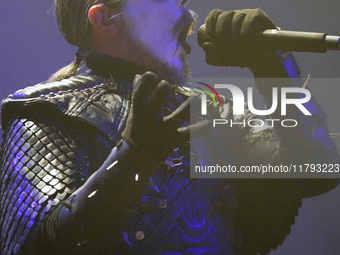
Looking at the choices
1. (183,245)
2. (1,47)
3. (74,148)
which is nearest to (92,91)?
(74,148)

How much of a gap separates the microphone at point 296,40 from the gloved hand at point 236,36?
2 centimetres

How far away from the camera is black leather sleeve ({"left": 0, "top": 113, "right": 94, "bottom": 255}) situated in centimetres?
Answer: 104

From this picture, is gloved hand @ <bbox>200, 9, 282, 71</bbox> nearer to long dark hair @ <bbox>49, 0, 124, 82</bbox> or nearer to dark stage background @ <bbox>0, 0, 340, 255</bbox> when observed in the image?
long dark hair @ <bbox>49, 0, 124, 82</bbox>

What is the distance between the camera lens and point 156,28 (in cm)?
129

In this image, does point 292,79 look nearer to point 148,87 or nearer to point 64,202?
point 148,87

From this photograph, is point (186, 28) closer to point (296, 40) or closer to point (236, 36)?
point (236, 36)

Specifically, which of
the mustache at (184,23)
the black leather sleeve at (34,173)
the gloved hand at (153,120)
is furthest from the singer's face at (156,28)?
the gloved hand at (153,120)

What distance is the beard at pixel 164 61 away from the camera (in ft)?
4.21

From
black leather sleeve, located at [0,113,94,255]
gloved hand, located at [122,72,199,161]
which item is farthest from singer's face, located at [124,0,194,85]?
gloved hand, located at [122,72,199,161]

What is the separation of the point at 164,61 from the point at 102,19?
20cm

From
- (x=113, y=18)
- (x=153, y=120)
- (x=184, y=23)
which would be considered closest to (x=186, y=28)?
(x=184, y=23)

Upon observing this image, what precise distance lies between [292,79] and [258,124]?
17 cm

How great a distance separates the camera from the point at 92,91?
1233 millimetres

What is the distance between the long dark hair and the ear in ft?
0.07
